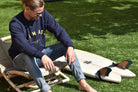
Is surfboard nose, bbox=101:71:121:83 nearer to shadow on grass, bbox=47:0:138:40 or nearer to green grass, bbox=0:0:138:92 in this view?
green grass, bbox=0:0:138:92

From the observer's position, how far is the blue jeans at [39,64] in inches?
130

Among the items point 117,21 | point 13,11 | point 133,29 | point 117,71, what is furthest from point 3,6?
point 117,71

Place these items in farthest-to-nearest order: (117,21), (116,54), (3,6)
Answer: (3,6), (117,21), (116,54)

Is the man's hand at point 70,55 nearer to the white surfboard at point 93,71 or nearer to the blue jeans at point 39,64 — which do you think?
the blue jeans at point 39,64

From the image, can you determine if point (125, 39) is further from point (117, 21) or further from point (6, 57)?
point (6, 57)

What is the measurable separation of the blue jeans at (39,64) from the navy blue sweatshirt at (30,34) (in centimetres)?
10

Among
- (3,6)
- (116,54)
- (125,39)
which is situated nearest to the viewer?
(116,54)

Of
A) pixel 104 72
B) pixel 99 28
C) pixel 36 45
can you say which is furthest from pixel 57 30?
pixel 99 28

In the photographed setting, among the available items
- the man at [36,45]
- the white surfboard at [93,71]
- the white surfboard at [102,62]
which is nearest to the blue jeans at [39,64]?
the man at [36,45]

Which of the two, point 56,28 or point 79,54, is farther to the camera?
point 79,54

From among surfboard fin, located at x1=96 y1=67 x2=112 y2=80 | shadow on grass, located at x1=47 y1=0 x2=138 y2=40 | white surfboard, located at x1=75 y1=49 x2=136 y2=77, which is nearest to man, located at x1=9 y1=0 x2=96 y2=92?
surfboard fin, located at x1=96 y1=67 x2=112 y2=80

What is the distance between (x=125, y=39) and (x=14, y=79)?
3.02m

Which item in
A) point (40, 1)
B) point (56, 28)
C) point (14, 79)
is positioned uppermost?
point (40, 1)

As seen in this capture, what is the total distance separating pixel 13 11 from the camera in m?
9.16
